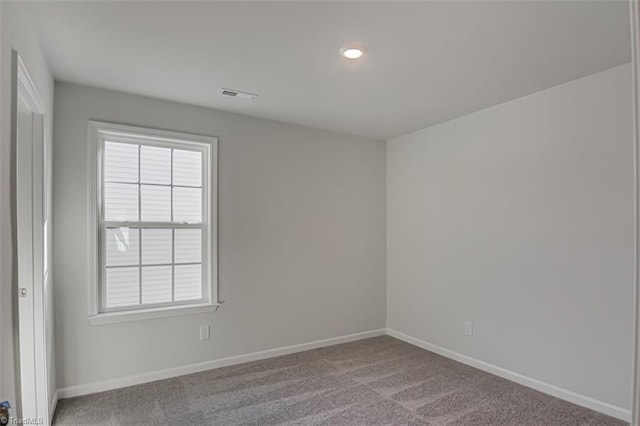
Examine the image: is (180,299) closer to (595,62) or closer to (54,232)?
(54,232)

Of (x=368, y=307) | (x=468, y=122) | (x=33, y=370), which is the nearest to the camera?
(x=33, y=370)

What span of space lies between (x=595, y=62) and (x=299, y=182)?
2.69m

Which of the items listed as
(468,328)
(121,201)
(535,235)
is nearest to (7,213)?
(121,201)

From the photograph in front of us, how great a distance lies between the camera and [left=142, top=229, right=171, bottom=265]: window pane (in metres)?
3.30

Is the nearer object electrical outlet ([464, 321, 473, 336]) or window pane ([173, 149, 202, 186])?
window pane ([173, 149, 202, 186])

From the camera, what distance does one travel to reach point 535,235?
3111mm

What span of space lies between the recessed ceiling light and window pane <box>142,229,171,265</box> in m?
2.18

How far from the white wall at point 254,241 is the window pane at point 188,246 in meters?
0.23

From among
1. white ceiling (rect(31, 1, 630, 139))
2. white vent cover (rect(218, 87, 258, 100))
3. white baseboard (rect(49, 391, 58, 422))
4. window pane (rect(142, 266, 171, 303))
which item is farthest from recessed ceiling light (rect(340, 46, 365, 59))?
white baseboard (rect(49, 391, 58, 422))

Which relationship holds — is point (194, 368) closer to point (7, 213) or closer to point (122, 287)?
point (122, 287)

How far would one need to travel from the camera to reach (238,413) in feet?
8.84

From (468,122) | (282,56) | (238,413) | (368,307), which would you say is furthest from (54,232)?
(468,122)

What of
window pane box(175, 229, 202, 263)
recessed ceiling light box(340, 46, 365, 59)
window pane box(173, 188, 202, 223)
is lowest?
window pane box(175, 229, 202, 263)

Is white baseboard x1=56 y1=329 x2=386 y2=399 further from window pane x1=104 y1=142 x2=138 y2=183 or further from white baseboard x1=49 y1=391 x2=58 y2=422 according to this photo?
window pane x1=104 y1=142 x2=138 y2=183
